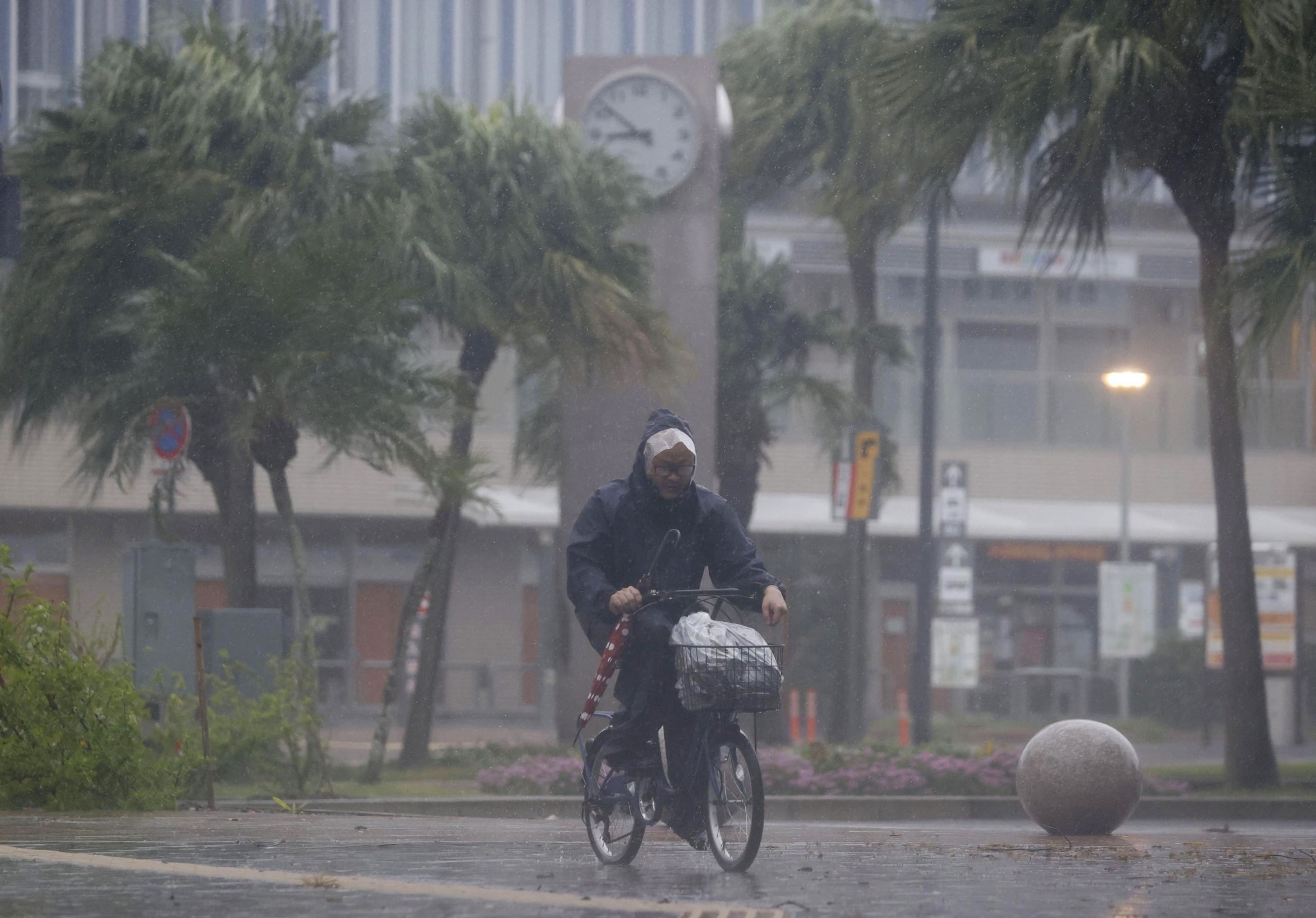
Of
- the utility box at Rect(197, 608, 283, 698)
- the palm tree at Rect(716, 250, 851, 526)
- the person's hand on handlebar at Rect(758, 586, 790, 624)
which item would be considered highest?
the palm tree at Rect(716, 250, 851, 526)

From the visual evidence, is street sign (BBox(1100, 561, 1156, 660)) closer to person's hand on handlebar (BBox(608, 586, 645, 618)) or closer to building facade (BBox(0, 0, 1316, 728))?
building facade (BBox(0, 0, 1316, 728))

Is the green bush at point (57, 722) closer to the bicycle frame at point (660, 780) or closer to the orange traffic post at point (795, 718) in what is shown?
the bicycle frame at point (660, 780)

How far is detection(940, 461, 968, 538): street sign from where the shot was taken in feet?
91.0

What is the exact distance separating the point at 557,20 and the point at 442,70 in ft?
6.75

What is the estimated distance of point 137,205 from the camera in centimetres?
1731

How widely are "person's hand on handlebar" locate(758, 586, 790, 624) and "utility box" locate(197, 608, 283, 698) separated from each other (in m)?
8.51

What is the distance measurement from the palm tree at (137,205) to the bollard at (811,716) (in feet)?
26.1

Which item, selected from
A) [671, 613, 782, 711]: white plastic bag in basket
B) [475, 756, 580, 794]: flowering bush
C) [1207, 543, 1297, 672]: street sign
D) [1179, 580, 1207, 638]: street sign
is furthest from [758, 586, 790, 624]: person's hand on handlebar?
[1179, 580, 1207, 638]: street sign

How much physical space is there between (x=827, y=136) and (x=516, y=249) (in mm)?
5338

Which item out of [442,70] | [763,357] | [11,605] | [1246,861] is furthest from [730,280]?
[1246,861]

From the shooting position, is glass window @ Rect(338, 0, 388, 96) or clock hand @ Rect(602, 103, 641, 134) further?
glass window @ Rect(338, 0, 388, 96)

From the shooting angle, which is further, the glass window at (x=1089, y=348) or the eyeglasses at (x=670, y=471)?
the glass window at (x=1089, y=348)

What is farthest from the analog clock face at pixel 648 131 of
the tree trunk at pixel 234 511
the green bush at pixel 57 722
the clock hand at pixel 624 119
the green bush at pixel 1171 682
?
the green bush at pixel 1171 682

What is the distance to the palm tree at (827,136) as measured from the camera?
70.6ft
